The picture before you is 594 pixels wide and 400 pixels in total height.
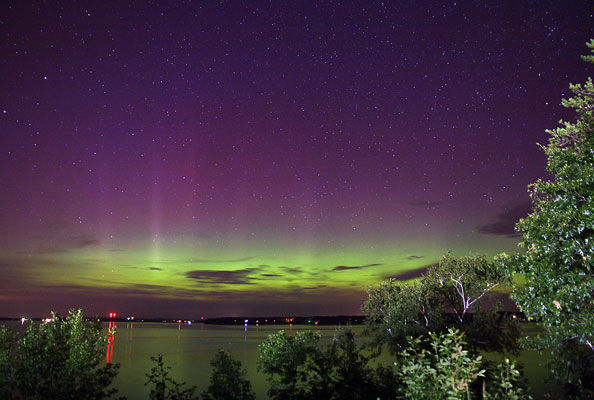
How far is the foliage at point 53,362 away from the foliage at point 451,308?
84.1ft

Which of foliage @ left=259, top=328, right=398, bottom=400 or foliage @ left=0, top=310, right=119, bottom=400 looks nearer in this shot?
foliage @ left=0, top=310, right=119, bottom=400

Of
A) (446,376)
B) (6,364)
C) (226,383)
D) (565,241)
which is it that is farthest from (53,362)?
(565,241)

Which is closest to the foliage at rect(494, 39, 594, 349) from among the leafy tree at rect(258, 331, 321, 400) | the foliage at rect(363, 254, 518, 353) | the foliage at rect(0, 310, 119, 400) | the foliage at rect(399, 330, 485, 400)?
the foliage at rect(399, 330, 485, 400)

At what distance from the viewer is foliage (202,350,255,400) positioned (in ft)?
52.3

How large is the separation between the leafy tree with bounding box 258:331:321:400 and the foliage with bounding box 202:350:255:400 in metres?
1.92

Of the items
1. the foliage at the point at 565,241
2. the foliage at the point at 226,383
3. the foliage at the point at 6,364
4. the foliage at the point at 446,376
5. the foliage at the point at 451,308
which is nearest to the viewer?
the foliage at the point at 446,376

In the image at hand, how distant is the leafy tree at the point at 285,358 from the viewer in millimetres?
Result: 18078

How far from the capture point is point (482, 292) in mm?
34062

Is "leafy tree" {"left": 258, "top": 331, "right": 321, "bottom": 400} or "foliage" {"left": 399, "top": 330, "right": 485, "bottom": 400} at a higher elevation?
"foliage" {"left": 399, "top": 330, "right": 485, "bottom": 400}

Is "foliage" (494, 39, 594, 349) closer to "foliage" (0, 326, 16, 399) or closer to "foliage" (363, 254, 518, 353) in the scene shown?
"foliage" (0, 326, 16, 399)

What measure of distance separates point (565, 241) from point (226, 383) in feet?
40.9

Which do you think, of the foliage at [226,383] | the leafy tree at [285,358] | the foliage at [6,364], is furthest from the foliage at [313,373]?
the foliage at [6,364]

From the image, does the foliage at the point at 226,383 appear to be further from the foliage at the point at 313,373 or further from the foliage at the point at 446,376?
the foliage at the point at 446,376

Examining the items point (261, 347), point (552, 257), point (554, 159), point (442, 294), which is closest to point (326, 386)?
point (261, 347)
